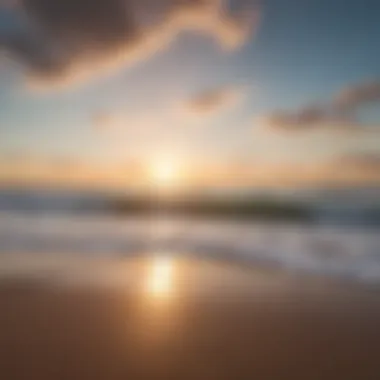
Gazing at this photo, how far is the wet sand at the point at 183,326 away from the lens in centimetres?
114

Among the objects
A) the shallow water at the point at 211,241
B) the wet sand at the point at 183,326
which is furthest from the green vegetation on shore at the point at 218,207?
the wet sand at the point at 183,326

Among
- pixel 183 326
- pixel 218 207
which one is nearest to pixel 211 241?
pixel 218 207

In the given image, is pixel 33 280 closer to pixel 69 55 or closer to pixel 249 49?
pixel 69 55

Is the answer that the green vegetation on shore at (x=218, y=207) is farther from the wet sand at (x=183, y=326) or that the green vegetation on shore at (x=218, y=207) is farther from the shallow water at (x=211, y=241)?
the wet sand at (x=183, y=326)

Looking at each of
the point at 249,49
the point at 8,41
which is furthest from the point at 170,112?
the point at 8,41

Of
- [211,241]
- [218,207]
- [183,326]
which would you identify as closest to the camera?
[183,326]

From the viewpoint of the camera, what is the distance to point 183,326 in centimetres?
128

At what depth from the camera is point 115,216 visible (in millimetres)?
2111

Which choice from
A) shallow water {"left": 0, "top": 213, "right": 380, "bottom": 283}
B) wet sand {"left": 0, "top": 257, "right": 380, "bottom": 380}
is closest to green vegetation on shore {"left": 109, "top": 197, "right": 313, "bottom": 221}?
shallow water {"left": 0, "top": 213, "right": 380, "bottom": 283}

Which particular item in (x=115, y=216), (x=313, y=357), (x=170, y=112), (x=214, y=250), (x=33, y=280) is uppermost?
(x=170, y=112)

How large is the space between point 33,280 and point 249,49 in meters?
1.10

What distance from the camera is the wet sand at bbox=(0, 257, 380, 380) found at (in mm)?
1144

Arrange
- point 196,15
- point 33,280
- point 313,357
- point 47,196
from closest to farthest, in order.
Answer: point 313,357 < point 33,280 < point 196,15 < point 47,196

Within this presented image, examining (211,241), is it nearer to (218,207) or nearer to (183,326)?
(218,207)
